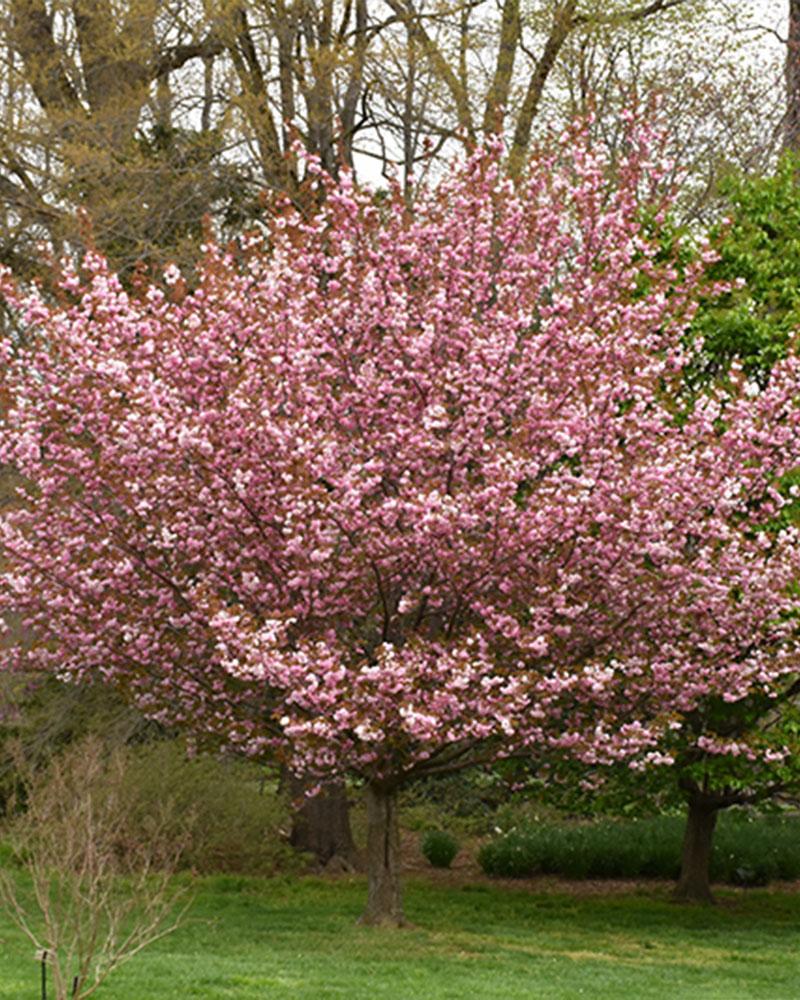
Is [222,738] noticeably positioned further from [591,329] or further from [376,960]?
[591,329]

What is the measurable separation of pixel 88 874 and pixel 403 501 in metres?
3.82

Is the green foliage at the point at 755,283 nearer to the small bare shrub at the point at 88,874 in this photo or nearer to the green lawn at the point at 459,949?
the green lawn at the point at 459,949

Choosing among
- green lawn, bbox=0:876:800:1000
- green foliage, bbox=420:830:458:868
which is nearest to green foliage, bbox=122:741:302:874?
green lawn, bbox=0:876:800:1000

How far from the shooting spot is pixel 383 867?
14.9 meters

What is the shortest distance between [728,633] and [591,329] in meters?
3.07

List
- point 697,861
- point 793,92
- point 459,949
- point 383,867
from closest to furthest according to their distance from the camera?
point 459,949
point 383,867
point 697,861
point 793,92

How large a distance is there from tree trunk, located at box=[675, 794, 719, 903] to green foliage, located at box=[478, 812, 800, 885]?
7.03 feet

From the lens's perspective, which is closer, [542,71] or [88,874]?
[88,874]

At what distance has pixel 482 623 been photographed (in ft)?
46.9

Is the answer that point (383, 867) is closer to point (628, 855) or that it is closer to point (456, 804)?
point (628, 855)

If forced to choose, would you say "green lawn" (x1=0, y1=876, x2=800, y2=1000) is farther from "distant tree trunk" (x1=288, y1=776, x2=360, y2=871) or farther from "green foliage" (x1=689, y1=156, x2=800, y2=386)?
"green foliage" (x1=689, y1=156, x2=800, y2=386)

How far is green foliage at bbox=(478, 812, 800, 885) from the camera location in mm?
20609

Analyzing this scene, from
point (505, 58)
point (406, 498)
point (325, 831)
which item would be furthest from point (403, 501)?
point (505, 58)

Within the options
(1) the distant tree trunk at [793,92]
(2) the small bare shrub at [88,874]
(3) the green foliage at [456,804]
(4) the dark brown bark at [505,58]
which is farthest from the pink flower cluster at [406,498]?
(1) the distant tree trunk at [793,92]
